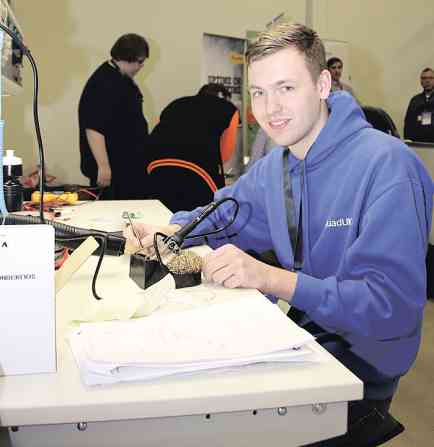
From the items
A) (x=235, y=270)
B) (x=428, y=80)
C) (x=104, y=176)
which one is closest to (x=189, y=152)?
(x=104, y=176)

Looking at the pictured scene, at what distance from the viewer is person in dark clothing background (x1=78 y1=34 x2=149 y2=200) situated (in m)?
3.17

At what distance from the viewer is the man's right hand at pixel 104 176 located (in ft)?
10.8

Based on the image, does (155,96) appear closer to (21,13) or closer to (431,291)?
(21,13)

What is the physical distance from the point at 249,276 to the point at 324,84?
21.6 inches

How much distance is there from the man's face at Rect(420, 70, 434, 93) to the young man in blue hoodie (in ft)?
14.9

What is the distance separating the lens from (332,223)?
120 cm

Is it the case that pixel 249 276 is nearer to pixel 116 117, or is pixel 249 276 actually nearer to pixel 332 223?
pixel 332 223

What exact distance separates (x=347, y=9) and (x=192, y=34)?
162cm

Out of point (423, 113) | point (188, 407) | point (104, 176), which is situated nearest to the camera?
point (188, 407)

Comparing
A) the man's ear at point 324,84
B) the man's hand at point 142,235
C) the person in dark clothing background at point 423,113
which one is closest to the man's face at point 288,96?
the man's ear at point 324,84

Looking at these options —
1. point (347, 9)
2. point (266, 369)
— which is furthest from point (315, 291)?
point (347, 9)

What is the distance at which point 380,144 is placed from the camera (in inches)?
46.7

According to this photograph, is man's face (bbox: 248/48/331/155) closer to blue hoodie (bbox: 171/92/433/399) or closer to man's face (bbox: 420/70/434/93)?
blue hoodie (bbox: 171/92/433/399)

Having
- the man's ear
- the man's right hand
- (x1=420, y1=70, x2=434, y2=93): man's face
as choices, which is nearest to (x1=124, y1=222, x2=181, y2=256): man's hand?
the man's ear
